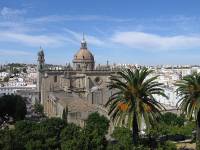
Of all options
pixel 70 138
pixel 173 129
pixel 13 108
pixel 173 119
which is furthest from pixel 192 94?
pixel 13 108

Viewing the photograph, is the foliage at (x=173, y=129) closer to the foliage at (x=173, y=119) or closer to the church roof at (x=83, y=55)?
the foliage at (x=173, y=119)

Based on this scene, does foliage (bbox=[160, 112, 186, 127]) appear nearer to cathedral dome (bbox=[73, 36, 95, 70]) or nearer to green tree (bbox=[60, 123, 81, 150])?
green tree (bbox=[60, 123, 81, 150])

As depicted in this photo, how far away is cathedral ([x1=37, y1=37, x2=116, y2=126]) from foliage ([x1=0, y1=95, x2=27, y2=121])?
17.4ft

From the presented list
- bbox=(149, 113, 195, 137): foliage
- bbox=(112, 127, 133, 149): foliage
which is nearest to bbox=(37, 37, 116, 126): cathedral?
bbox=(149, 113, 195, 137): foliage

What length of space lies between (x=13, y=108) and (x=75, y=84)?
51.1ft

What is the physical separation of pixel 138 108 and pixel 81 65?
58.6 metres

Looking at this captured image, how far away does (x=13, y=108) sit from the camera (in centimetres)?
5984

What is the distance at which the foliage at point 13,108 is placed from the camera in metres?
58.5

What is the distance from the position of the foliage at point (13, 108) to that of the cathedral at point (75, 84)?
209 inches

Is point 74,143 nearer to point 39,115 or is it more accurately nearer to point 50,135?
point 50,135

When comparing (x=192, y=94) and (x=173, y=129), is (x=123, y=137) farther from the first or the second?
(x=173, y=129)

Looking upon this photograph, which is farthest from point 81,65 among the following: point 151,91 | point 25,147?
point 151,91

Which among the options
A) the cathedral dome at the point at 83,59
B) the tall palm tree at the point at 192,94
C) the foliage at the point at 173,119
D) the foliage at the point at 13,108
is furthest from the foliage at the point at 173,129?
the cathedral dome at the point at 83,59

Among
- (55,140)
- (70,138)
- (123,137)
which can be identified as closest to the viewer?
(123,137)
